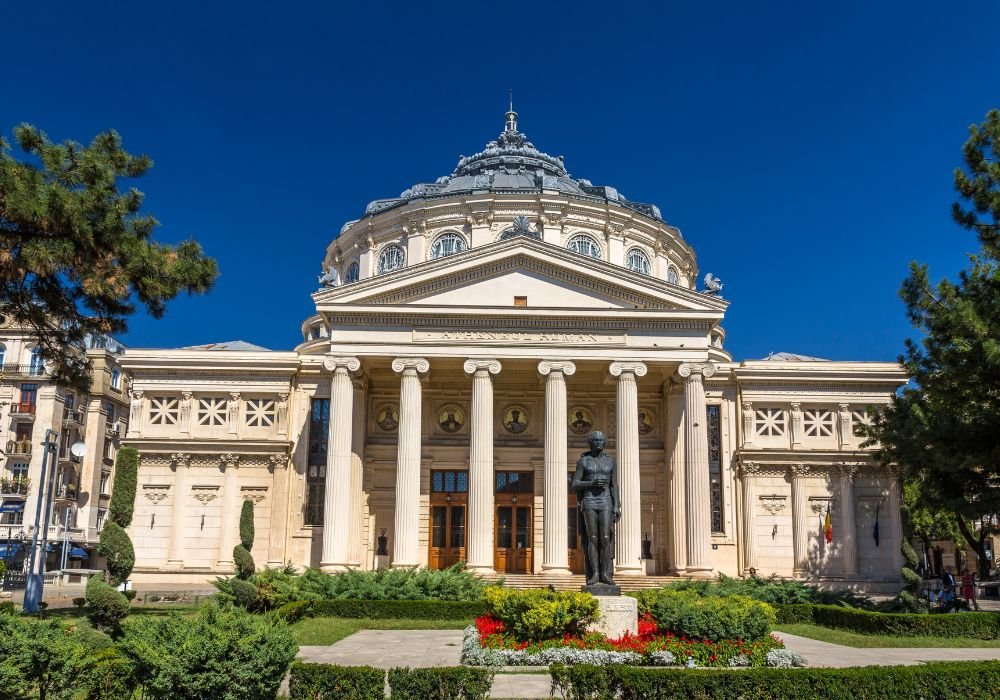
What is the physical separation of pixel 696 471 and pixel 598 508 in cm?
1892

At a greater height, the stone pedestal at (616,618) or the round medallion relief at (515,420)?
the round medallion relief at (515,420)

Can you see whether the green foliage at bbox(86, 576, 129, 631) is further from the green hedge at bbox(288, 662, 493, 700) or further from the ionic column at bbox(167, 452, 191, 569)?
the ionic column at bbox(167, 452, 191, 569)

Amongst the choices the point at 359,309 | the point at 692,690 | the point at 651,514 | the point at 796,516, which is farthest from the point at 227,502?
the point at 692,690

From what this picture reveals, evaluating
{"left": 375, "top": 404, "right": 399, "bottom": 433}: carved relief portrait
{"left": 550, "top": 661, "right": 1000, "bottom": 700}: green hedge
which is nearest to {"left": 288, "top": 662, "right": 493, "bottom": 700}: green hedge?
{"left": 550, "top": 661, "right": 1000, "bottom": 700}: green hedge

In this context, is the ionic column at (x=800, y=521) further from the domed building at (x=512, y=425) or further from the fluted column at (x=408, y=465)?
the fluted column at (x=408, y=465)

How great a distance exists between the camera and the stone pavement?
16.2 metres

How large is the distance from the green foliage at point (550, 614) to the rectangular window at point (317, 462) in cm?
2413

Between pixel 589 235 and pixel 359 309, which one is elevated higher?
pixel 589 235

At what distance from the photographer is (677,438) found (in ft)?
124

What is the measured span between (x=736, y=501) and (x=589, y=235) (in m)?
15.9

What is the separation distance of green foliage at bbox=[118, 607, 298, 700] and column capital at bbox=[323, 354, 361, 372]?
25.0 meters

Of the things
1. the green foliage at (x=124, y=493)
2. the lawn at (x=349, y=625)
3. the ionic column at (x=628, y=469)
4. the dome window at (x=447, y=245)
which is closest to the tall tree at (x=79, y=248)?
the green foliage at (x=124, y=493)

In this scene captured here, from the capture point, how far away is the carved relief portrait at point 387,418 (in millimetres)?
41531

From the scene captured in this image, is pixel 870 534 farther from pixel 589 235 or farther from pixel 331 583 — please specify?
pixel 331 583
